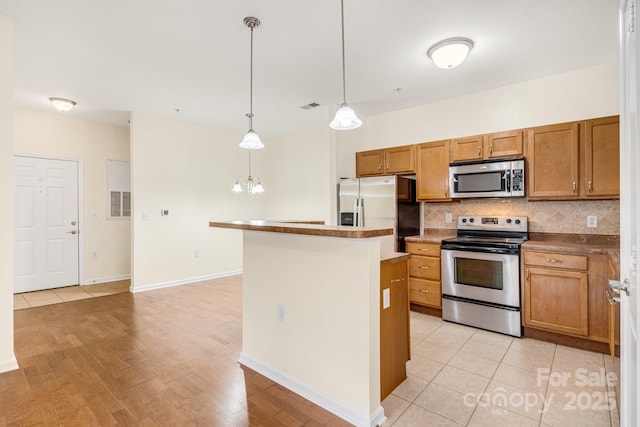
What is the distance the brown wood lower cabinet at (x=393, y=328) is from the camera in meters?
2.01

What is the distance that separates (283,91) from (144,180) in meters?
2.67

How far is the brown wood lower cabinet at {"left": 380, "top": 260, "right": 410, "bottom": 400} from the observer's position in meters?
2.01

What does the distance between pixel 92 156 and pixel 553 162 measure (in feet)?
21.4

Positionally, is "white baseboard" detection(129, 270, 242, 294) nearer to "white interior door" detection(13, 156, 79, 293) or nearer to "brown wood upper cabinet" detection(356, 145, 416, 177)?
"white interior door" detection(13, 156, 79, 293)

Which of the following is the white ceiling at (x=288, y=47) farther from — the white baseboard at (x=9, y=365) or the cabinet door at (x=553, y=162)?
the white baseboard at (x=9, y=365)

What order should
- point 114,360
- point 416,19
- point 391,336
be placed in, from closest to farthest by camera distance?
point 391,336 < point 416,19 < point 114,360

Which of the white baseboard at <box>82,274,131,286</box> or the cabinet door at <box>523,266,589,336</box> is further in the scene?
the white baseboard at <box>82,274,131,286</box>

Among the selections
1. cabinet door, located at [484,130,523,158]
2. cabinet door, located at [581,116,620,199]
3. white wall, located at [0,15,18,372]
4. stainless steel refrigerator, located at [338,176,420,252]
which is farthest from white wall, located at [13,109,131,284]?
cabinet door, located at [581,116,620,199]

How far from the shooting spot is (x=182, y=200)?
5.32 meters

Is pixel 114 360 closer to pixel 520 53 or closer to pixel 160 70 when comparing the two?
pixel 160 70

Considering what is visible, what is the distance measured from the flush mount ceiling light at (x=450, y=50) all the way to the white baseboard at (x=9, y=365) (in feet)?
14.4

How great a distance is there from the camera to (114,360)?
8.54 ft

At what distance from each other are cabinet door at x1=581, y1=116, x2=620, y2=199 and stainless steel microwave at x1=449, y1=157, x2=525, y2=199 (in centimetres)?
54

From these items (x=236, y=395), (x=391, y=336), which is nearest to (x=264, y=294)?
(x=236, y=395)
